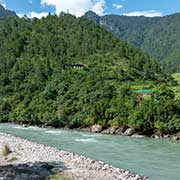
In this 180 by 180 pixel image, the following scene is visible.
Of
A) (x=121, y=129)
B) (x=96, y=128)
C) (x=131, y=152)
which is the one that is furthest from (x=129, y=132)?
(x=131, y=152)

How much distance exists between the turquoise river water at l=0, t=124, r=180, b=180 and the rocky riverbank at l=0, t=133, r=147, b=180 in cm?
333

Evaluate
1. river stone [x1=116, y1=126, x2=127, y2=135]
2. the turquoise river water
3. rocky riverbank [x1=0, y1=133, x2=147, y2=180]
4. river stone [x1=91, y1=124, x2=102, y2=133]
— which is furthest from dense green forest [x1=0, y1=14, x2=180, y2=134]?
rocky riverbank [x1=0, y1=133, x2=147, y2=180]

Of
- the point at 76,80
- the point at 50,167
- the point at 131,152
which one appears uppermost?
the point at 76,80

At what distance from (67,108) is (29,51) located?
163ft

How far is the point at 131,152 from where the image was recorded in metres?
41.2

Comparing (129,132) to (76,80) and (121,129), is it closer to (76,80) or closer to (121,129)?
(121,129)

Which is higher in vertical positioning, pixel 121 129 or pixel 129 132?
pixel 121 129

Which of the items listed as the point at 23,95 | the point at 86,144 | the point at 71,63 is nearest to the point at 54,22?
the point at 71,63

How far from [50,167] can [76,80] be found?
208 ft

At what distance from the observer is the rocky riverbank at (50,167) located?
27141 millimetres

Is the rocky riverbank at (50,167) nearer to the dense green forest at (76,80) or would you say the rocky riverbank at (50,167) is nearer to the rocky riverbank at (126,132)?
the rocky riverbank at (126,132)

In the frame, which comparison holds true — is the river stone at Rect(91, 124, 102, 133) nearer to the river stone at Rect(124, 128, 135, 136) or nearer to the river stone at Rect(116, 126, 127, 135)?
the river stone at Rect(116, 126, 127, 135)

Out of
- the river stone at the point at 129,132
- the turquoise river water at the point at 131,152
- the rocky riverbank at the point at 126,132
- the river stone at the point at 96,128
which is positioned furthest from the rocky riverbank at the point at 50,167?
the river stone at the point at 96,128

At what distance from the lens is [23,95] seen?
91875mm
